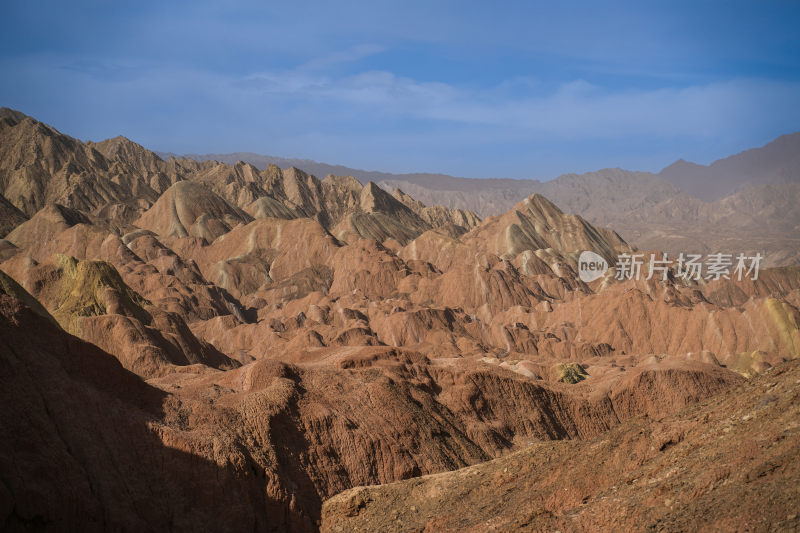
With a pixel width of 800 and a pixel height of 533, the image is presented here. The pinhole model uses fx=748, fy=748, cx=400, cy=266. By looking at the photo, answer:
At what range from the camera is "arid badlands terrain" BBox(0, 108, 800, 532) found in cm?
1839

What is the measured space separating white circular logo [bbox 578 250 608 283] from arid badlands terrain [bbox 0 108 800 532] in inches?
1050

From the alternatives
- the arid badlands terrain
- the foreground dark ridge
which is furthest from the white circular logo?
the foreground dark ridge

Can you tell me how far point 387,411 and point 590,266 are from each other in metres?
101

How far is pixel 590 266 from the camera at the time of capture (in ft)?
417

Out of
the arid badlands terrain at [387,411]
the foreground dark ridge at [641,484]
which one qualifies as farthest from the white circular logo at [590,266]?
the foreground dark ridge at [641,484]

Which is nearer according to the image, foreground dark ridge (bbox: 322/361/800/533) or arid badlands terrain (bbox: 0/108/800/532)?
foreground dark ridge (bbox: 322/361/800/533)

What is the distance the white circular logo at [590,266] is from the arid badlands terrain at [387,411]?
26682 millimetres
